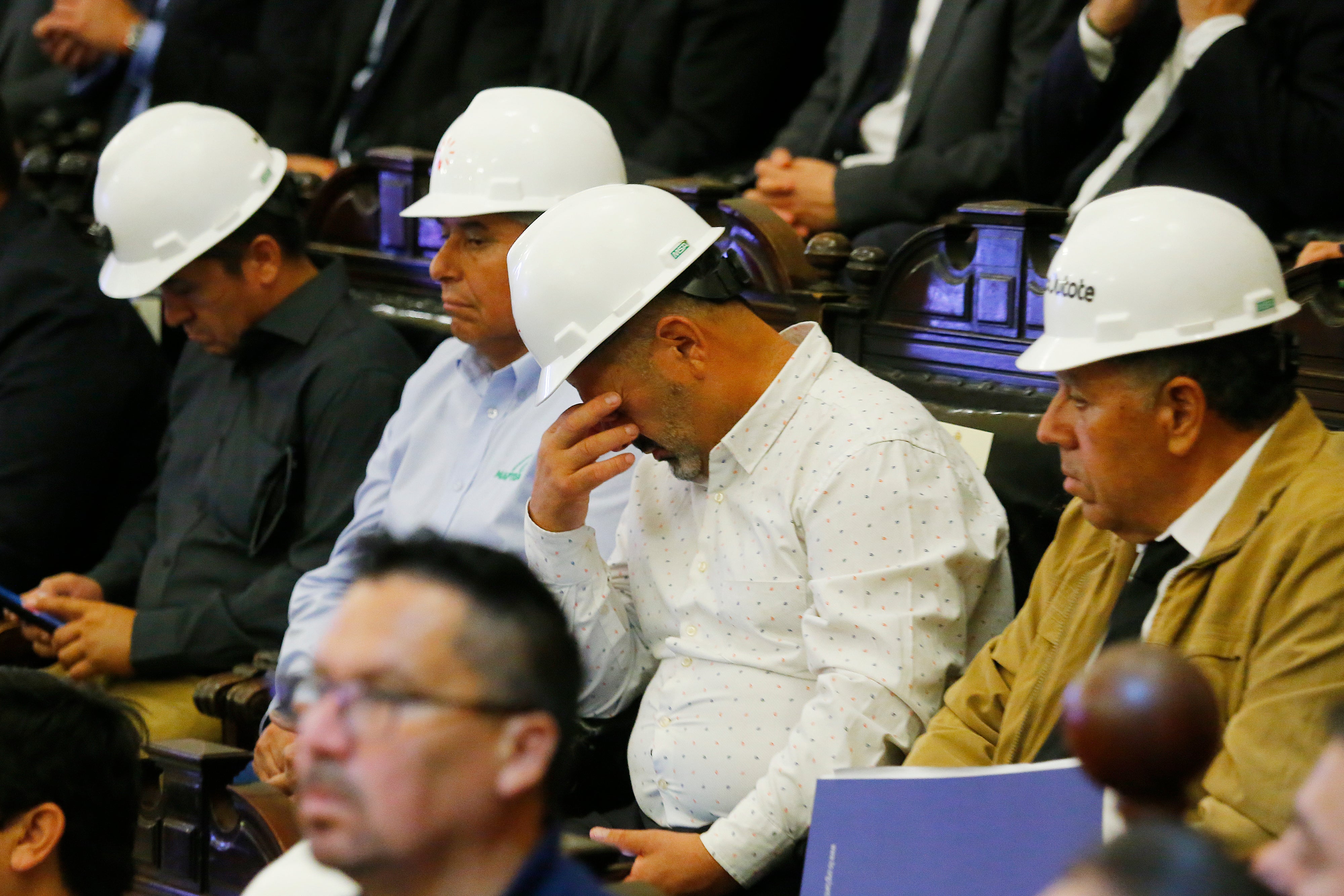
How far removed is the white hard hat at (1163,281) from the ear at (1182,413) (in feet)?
0.16

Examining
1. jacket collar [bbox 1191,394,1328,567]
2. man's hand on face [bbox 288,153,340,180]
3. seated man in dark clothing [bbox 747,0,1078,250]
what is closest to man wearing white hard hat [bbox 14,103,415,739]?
man's hand on face [bbox 288,153,340,180]

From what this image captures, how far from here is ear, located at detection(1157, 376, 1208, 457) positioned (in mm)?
1657

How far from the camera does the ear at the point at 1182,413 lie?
1657 mm

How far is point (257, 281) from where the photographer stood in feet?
9.67

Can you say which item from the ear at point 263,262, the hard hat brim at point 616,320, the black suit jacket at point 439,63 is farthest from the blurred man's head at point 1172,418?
the black suit jacket at point 439,63

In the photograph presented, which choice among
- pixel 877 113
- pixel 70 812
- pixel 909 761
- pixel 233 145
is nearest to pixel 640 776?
pixel 909 761

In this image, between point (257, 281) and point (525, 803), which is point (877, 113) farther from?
point (525, 803)

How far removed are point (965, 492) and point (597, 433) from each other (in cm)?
48

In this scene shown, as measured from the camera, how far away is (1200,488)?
1.67 metres

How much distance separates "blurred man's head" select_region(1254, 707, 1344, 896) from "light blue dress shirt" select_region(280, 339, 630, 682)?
4.96 feet

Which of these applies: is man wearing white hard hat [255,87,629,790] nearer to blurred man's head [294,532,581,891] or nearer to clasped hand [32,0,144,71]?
blurred man's head [294,532,581,891]

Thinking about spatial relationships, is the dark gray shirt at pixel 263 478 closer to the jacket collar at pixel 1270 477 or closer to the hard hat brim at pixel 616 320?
the hard hat brim at pixel 616 320

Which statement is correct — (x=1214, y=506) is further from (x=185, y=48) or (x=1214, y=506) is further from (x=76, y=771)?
(x=185, y=48)

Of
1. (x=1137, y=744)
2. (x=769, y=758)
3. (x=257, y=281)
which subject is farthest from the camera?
(x=257, y=281)
